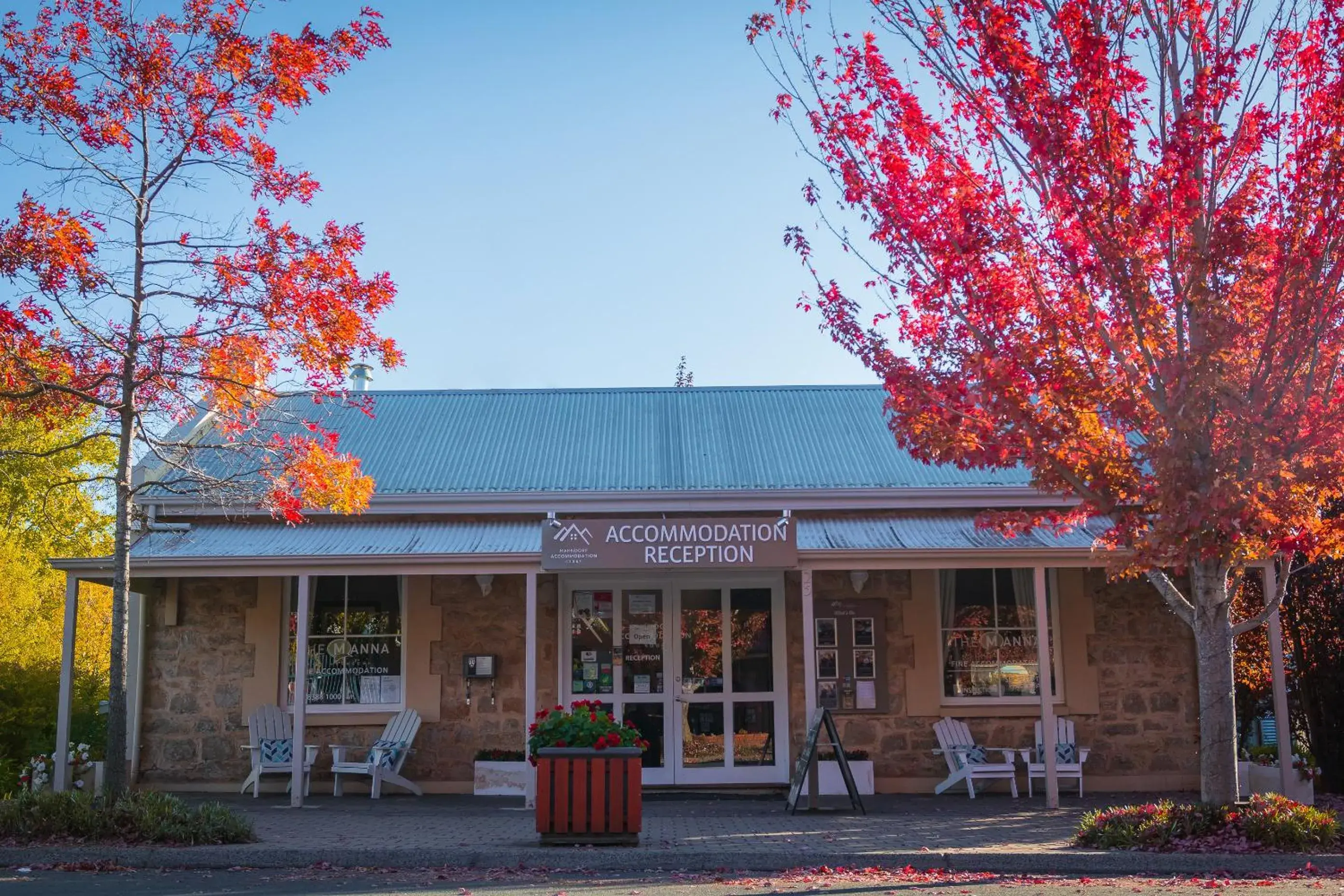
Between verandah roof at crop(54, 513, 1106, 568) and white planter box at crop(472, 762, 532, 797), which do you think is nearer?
verandah roof at crop(54, 513, 1106, 568)

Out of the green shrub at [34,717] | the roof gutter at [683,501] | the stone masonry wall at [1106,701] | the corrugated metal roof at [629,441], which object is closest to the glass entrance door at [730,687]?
the stone masonry wall at [1106,701]

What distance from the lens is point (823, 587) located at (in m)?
12.8

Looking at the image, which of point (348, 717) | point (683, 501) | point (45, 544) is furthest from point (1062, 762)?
point (45, 544)

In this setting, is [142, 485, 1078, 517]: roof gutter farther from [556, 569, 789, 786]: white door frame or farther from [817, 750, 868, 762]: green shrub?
[817, 750, 868, 762]: green shrub

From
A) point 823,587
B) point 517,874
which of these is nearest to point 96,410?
point 517,874

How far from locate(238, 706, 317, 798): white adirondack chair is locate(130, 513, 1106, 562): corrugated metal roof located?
1763mm

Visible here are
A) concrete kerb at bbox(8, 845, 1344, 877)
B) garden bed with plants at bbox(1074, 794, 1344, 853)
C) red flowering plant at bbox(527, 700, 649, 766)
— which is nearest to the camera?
concrete kerb at bbox(8, 845, 1344, 877)

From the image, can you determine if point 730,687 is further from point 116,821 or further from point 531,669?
point 116,821

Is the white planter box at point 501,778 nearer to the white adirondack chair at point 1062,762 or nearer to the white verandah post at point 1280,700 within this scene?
the white adirondack chair at point 1062,762

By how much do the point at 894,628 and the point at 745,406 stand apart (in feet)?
13.0

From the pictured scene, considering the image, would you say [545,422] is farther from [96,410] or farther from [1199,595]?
[1199,595]

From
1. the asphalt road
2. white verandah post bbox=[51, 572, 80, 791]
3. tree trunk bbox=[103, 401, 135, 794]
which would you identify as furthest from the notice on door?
white verandah post bbox=[51, 572, 80, 791]

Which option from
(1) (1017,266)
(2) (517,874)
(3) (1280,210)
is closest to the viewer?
(2) (517,874)

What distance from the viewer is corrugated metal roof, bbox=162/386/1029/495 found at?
42.8ft
